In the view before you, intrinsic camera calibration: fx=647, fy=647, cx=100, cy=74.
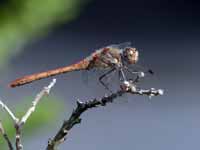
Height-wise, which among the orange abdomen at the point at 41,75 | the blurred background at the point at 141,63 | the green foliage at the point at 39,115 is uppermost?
the orange abdomen at the point at 41,75

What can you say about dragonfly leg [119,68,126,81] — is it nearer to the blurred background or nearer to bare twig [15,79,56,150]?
bare twig [15,79,56,150]

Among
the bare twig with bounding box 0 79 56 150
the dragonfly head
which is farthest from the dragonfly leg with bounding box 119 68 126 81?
the bare twig with bounding box 0 79 56 150

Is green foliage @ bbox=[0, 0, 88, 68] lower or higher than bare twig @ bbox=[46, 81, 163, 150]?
lower

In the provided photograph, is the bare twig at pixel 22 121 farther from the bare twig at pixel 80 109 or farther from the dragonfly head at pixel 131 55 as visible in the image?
the dragonfly head at pixel 131 55

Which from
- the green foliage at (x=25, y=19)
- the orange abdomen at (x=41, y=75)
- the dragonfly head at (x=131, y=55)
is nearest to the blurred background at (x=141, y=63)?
the green foliage at (x=25, y=19)

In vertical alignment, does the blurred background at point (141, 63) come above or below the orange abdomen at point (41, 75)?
below

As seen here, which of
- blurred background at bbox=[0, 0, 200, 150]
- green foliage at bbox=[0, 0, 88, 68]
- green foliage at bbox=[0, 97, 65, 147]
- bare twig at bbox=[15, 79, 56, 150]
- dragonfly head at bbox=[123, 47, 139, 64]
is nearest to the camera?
bare twig at bbox=[15, 79, 56, 150]

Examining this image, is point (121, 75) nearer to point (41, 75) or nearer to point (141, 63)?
point (41, 75)

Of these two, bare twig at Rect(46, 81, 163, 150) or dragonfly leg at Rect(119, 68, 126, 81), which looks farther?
dragonfly leg at Rect(119, 68, 126, 81)
